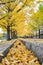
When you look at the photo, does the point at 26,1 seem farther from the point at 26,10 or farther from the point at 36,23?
the point at 36,23

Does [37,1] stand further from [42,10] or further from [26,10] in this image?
[42,10]

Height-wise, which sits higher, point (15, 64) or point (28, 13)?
point (28, 13)

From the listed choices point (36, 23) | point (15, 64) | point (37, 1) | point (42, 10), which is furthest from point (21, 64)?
point (36, 23)

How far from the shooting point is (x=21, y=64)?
235 cm

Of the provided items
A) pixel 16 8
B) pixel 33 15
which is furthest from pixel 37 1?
pixel 33 15

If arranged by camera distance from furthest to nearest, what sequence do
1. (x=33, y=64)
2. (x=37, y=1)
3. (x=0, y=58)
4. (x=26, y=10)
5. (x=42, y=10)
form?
(x=42, y=10), (x=26, y=10), (x=37, y=1), (x=0, y=58), (x=33, y=64)

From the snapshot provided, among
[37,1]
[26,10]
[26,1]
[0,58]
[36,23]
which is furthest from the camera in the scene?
[36,23]

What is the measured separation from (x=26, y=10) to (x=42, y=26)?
590 inches

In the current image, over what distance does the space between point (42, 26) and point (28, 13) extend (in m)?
14.5

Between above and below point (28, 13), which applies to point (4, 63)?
below

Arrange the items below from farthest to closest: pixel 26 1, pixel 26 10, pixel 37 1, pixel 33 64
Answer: pixel 26 10, pixel 37 1, pixel 26 1, pixel 33 64

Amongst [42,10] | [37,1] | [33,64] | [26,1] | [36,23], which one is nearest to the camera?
[33,64]

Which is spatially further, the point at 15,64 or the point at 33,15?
the point at 33,15

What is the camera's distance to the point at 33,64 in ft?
7.64
